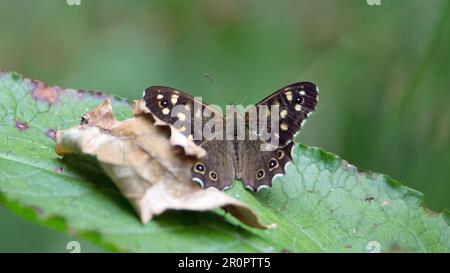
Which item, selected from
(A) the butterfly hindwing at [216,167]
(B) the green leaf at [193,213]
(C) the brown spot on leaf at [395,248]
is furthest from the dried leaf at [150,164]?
(C) the brown spot on leaf at [395,248]

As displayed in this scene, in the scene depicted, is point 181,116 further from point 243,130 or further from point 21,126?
point 21,126

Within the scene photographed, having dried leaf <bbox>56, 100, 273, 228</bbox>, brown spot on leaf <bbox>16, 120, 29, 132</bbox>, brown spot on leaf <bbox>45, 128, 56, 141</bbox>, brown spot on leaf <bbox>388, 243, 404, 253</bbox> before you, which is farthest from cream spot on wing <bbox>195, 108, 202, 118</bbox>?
brown spot on leaf <bbox>388, 243, 404, 253</bbox>

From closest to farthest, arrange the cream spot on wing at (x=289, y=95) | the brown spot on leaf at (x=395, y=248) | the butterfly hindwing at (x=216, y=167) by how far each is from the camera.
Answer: the brown spot on leaf at (x=395, y=248)
the butterfly hindwing at (x=216, y=167)
the cream spot on wing at (x=289, y=95)

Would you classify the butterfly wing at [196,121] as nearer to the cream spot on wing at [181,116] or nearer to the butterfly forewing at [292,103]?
the cream spot on wing at [181,116]

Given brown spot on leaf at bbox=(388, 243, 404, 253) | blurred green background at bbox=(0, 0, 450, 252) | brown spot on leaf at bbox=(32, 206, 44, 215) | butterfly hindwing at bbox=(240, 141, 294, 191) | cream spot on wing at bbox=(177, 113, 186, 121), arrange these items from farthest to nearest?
blurred green background at bbox=(0, 0, 450, 252)
cream spot on wing at bbox=(177, 113, 186, 121)
butterfly hindwing at bbox=(240, 141, 294, 191)
brown spot on leaf at bbox=(388, 243, 404, 253)
brown spot on leaf at bbox=(32, 206, 44, 215)

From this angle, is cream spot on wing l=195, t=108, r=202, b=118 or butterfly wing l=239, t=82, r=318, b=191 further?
cream spot on wing l=195, t=108, r=202, b=118

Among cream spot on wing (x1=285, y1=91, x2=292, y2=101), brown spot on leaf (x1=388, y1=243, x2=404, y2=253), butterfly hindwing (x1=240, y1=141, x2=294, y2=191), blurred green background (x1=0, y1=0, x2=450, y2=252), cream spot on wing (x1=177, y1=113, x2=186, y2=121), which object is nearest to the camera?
brown spot on leaf (x1=388, y1=243, x2=404, y2=253)

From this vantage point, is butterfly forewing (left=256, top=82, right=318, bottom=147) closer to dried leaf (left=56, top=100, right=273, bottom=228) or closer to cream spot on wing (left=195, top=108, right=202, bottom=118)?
cream spot on wing (left=195, top=108, right=202, bottom=118)
